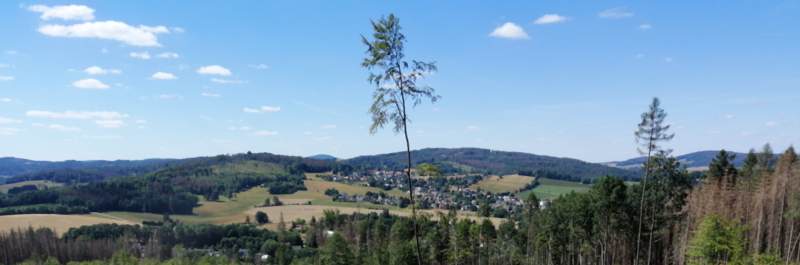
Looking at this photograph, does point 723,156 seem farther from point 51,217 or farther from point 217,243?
point 51,217

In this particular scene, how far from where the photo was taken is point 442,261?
62.9 meters

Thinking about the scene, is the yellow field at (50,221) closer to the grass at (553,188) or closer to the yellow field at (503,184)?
the yellow field at (503,184)

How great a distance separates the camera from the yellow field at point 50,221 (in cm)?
11144

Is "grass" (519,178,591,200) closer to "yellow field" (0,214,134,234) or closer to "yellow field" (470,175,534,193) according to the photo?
"yellow field" (470,175,534,193)

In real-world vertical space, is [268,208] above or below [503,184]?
below

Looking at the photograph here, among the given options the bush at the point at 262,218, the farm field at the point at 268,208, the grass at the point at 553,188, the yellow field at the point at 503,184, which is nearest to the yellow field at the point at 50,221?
the farm field at the point at 268,208

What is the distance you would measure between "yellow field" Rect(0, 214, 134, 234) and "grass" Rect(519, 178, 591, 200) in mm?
110683

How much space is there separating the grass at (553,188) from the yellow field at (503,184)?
5.43 meters

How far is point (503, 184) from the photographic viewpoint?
7210 inches

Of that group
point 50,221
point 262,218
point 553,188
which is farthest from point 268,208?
point 553,188

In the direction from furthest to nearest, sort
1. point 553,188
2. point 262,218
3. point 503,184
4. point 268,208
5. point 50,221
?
1. point 503,184
2. point 553,188
3. point 268,208
4. point 262,218
5. point 50,221

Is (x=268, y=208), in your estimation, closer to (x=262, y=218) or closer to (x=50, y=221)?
(x=262, y=218)

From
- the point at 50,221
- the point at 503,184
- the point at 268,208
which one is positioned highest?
the point at 503,184

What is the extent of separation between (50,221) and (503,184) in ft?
427
